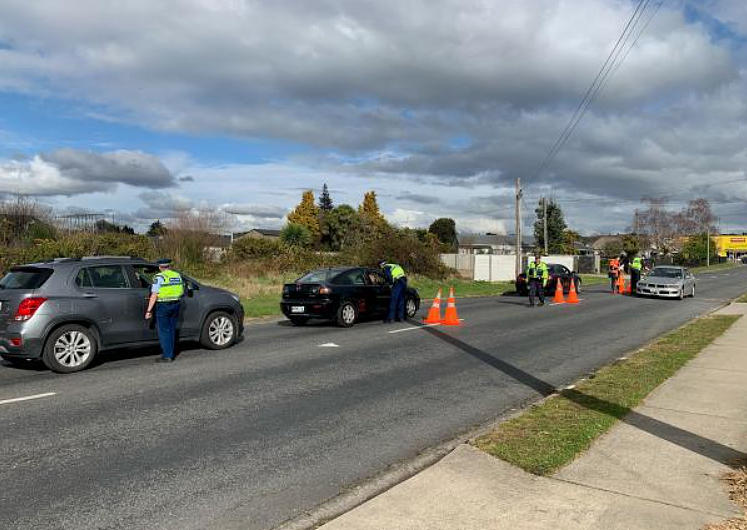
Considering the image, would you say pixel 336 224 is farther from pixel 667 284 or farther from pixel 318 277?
pixel 318 277

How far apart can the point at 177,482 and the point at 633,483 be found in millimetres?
3320

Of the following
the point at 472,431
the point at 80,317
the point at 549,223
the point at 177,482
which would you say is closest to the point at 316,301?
the point at 80,317

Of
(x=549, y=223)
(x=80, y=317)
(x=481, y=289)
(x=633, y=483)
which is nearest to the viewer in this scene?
(x=633, y=483)

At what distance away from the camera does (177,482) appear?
15.3 feet

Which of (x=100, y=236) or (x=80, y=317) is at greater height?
(x=100, y=236)

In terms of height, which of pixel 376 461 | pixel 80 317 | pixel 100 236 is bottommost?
Result: pixel 376 461

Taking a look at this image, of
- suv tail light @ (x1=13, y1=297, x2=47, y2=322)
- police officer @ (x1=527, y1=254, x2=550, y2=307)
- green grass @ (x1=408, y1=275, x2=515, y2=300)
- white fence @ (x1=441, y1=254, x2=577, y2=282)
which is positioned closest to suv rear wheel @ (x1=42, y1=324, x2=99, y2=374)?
suv tail light @ (x1=13, y1=297, x2=47, y2=322)

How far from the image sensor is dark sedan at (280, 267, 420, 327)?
14430 millimetres

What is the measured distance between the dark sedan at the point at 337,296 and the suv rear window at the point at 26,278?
634cm

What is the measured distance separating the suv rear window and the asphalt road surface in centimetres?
125

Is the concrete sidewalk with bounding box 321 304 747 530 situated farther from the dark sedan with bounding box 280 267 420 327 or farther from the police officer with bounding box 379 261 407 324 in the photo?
the police officer with bounding box 379 261 407 324

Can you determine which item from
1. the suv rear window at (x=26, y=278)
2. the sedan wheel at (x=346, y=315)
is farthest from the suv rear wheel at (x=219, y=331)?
the sedan wheel at (x=346, y=315)

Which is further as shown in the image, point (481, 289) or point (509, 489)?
point (481, 289)

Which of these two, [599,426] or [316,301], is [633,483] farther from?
[316,301]
